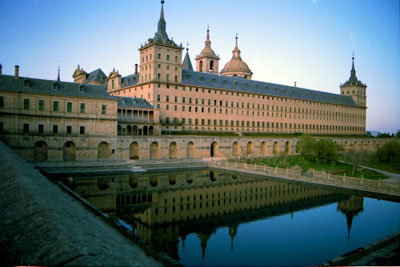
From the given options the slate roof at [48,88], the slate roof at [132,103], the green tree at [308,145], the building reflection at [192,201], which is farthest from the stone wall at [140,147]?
the green tree at [308,145]

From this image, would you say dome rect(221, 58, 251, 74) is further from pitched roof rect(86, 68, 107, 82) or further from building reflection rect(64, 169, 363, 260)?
building reflection rect(64, 169, 363, 260)

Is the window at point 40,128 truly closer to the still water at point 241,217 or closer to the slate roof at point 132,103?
the still water at point 241,217

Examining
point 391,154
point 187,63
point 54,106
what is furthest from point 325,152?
point 187,63

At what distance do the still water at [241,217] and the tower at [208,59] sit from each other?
56391 mm

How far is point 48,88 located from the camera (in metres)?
41.0

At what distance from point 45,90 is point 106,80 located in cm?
3374

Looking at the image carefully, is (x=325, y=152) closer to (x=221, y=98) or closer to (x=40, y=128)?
(x=221, y=98)

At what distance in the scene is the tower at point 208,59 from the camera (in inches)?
3447

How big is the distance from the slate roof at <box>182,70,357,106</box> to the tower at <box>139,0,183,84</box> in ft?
11.7

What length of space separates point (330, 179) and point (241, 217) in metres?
14.5

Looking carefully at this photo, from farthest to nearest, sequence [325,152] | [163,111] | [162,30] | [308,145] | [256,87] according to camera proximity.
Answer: [256,87] < [162,30] < [163,111] < [308,145] < [325,152]

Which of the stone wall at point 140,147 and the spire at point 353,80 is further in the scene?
the spire at point 353,80

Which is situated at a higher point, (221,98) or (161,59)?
(161,59)

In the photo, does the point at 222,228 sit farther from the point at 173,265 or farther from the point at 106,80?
the point at 106,80
